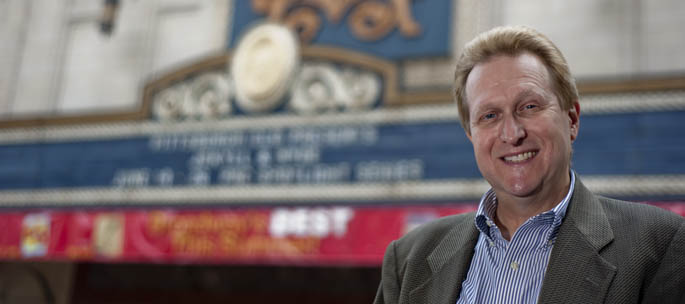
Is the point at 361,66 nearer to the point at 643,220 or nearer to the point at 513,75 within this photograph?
the point at 513,75

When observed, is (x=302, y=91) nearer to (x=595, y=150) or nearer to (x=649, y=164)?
Result: (x=595, y=150)

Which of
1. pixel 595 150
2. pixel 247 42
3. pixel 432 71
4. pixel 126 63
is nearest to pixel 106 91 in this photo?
pixel 126 63

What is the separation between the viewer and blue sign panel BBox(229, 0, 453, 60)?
7.90 meters

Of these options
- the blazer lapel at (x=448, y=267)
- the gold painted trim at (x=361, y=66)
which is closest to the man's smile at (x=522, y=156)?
the blazer lapel at (x=448, y=267)

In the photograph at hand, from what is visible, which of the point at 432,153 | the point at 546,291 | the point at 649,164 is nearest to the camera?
the point at 546,291

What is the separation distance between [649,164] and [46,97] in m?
8.14

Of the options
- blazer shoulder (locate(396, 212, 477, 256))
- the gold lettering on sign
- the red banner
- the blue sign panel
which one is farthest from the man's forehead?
the gold lettering on sign

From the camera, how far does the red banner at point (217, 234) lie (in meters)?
7.14

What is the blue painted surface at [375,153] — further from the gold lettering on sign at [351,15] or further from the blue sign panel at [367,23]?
the gold lettering on sign at [351,15]

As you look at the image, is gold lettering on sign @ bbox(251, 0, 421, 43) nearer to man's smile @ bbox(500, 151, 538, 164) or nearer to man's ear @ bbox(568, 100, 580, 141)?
man's ear @ bbox(568, 100, 580, 141)

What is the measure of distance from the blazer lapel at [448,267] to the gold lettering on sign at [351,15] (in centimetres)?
637

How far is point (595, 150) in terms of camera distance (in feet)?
22.5

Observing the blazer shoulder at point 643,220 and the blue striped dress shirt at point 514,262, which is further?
the blue striped dress shirt at point 514,262

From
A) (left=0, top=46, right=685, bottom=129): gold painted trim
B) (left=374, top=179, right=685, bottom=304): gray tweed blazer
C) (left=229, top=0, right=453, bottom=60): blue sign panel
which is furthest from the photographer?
(left=229, top=0, right=453, bottom=60): blue sign panel
